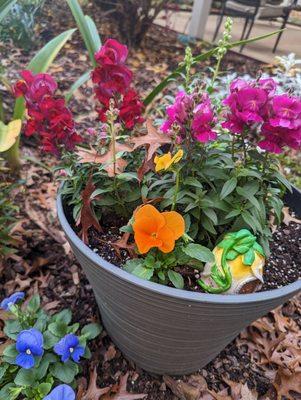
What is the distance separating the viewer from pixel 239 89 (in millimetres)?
958

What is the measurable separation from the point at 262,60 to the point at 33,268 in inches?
131

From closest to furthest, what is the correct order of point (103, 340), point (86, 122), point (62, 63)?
point (103, 340) → point (86, 122) → point (62, 63)

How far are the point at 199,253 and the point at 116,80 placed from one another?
1.93 feet

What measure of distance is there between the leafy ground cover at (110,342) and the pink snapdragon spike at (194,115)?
63 cm

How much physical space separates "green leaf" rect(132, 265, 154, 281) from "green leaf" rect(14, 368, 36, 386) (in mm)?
569

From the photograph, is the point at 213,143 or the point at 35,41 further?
the point at 35,41

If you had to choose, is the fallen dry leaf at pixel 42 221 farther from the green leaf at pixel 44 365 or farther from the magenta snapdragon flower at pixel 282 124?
the magenta snapdragon flower at pixel 282 124

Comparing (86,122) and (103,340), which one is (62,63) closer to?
(86,122)

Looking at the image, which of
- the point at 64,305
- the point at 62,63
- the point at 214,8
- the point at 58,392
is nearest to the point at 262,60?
the point at 214,8

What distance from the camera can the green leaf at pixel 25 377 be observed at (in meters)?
1.22

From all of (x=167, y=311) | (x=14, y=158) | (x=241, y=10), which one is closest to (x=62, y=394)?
(x=167, y=311)

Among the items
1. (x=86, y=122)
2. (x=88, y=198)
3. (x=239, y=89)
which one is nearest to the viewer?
(x=239, y=89)

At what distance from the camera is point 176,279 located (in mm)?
1024

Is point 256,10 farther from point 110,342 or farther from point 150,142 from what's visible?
point 110,342
